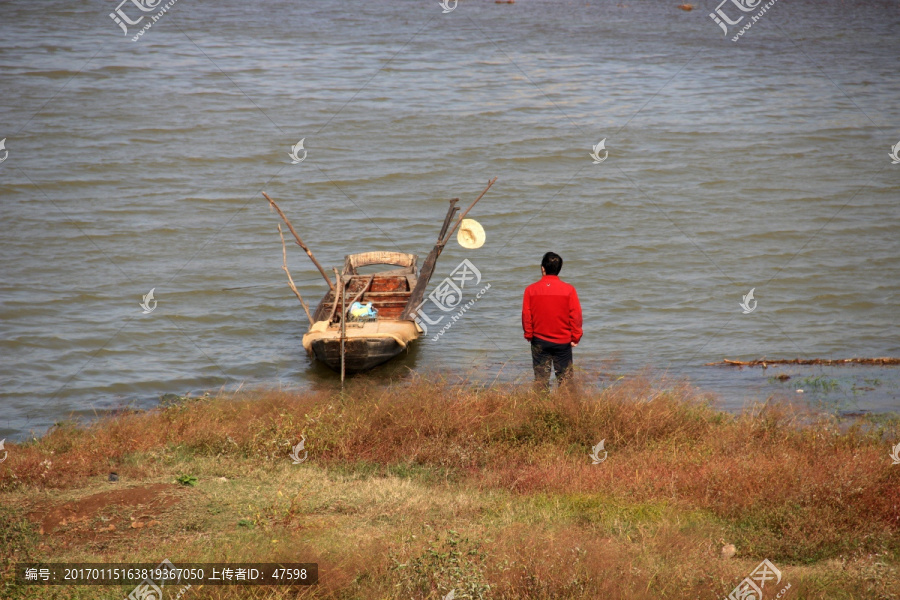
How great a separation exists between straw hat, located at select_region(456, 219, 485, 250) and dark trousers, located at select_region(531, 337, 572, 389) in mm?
3635

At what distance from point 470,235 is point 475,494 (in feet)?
21.5

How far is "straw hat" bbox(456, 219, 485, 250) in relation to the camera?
12.5m

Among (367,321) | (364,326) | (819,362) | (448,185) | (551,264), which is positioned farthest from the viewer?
(448,185)

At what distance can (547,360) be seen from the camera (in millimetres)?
9102

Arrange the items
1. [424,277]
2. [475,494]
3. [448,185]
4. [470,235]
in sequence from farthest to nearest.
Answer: [448,185] → [424,277] → [470,235] → [475,494]

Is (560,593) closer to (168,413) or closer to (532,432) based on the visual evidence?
(532,432)

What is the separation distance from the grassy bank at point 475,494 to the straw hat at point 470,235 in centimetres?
359

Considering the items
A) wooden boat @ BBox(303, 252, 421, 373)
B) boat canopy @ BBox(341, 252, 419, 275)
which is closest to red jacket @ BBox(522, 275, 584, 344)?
wooden boat @ BBox(303, 252, 421, 373)

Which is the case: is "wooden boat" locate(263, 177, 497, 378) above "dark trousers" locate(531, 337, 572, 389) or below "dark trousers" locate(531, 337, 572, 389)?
below

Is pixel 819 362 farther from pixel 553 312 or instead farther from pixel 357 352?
pixel 357 352

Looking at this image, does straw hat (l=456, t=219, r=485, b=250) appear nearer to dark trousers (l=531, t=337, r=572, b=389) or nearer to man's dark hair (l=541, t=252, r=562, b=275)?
man's dark hair (l=541, t=252, r=562, b=275)

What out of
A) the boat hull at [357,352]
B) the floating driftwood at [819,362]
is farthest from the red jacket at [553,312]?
the floating driftwood at [819,362]

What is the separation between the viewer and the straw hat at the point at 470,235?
12.5m

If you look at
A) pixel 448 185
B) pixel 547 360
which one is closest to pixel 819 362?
pixel 547 360
